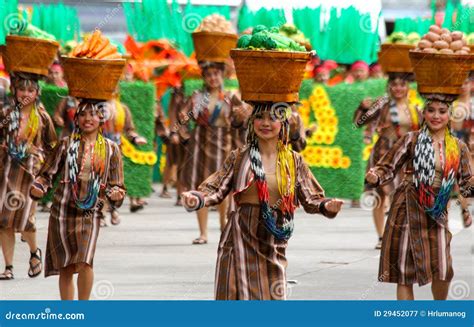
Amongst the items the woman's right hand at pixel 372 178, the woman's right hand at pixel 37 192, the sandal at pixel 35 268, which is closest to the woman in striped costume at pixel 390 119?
the sandal at pixel 35 268

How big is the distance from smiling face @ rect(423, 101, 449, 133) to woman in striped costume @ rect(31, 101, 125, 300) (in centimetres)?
210

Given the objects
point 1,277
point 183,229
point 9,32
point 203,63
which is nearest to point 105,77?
point 1,277

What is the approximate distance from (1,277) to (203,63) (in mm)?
3772

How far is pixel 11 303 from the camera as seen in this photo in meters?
7.61

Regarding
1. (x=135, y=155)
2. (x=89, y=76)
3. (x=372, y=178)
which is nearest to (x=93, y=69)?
(x=89, y=76)

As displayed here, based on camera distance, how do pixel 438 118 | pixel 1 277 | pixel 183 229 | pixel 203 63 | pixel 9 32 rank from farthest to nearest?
pixel 183 229, pixel 203 63, pixel 9 32, pixel 1 277, pixel 438 118

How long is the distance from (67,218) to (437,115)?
256 centimetres

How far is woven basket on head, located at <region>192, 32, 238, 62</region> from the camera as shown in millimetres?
14570

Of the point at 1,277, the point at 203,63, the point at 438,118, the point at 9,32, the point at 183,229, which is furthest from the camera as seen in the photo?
the point at 183,229

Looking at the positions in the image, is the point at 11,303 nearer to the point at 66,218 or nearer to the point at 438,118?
the point at 66,218

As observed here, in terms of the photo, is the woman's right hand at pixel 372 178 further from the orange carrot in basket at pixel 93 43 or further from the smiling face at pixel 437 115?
the orange carrot in basket at pixel 93 43

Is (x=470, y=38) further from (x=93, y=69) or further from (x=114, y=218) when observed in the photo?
(x=93, y=69)

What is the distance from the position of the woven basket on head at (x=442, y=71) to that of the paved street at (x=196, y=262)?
2260mm

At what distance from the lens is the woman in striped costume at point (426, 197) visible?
9.32 meters
